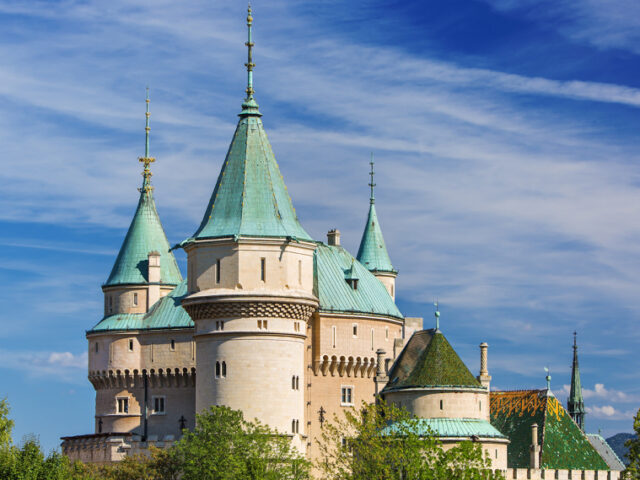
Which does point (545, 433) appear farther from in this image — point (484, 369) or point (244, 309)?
point (244, 309)

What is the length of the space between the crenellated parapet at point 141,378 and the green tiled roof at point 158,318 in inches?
120

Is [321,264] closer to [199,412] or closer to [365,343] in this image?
[365,343]

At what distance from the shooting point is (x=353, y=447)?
80.2 metres

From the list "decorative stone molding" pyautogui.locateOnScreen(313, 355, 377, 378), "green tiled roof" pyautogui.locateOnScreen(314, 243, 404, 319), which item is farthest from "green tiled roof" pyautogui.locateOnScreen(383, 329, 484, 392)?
"green tiled roof" pyautogui.locateOnScreen(314, 243, 404, 319)

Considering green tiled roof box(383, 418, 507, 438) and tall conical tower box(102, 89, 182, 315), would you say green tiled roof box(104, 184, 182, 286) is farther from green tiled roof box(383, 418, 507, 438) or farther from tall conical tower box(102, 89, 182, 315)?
green tiled roof box(383, 418, 507, 438)

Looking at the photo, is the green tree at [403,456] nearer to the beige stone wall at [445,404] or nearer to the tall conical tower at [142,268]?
the beige stone wall at [445,404]

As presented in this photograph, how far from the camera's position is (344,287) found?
9900 cm

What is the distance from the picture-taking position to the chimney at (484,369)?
93.5m

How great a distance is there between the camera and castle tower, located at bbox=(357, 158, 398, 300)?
10912 cm

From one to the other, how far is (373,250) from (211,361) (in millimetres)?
28631

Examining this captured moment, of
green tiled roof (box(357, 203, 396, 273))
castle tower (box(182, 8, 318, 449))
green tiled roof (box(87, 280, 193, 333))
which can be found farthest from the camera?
green tiled roof (box(357, 203, 396, 273))

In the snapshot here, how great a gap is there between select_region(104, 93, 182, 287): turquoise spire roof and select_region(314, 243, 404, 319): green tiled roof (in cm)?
1174

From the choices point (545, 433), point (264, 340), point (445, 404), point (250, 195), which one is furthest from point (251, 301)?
point (545, 433)

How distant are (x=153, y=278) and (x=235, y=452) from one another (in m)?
29.0
